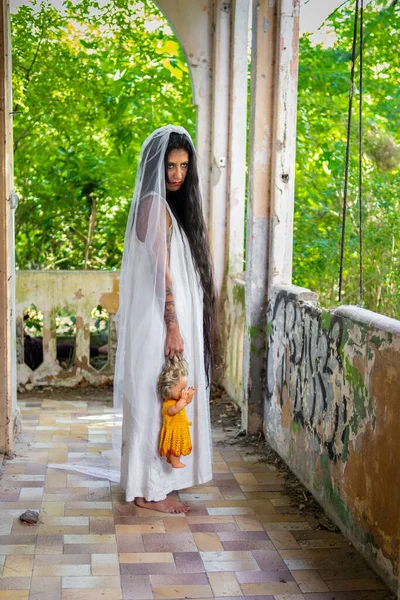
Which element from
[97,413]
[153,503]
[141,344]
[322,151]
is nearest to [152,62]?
[322,151]

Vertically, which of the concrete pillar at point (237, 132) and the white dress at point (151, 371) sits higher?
the concrete pillar at point (237, 132)

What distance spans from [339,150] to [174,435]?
441 centimetres

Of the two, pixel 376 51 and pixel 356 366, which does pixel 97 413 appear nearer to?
pixel 356 366

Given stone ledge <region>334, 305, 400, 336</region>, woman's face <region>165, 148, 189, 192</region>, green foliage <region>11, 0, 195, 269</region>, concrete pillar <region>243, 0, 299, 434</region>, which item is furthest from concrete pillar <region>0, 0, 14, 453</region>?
green foliage <region>11, 0, 195, 269</region>

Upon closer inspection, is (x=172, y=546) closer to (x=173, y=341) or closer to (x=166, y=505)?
(x=166, y=505)

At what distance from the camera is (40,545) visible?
11.1ft

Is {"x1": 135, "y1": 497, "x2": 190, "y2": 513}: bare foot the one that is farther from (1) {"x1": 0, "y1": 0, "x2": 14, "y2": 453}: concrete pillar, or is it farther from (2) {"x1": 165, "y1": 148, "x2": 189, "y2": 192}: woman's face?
(2) {"x1": 165, "y1": 148, "x2": 189, "y2": 192}: woman's face

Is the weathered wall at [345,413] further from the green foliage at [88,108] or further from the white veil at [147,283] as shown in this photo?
the green foliage at [88,108]

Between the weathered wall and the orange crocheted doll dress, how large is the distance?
0.67 m

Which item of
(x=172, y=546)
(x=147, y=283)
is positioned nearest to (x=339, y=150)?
(x=147, y=283)

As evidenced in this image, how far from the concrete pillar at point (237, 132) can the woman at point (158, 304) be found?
2.32 m

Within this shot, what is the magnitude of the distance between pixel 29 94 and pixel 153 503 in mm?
4785

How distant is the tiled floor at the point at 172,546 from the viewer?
3.00 meters

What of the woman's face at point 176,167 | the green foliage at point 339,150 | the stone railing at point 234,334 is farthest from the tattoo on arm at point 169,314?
the green foliage at point 339,150
